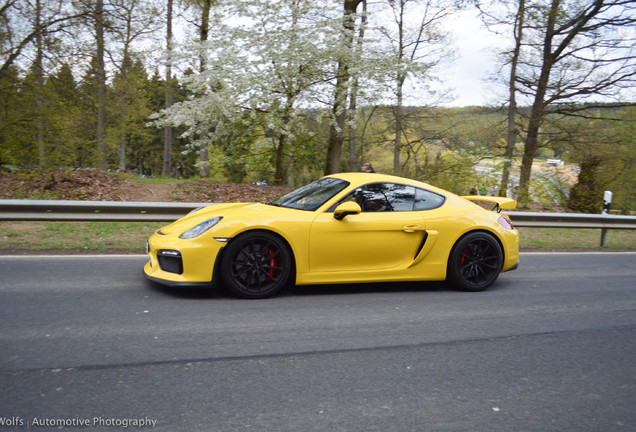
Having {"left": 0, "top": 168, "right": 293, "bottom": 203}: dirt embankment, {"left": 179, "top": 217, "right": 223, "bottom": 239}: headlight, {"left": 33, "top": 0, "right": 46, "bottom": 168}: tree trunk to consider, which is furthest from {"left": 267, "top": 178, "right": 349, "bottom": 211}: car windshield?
{"left": 33, "top": 0, "right": 46, "bottom": 168}: tree trunk

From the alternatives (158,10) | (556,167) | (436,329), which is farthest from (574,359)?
(158,10)

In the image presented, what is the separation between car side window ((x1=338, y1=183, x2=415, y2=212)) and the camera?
542 cm

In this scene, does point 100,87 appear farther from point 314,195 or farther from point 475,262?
point 475,262

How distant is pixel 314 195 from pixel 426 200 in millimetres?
1349

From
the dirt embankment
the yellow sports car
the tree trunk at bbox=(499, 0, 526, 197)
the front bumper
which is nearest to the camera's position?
the front bumper

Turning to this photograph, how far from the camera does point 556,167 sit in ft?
60.3

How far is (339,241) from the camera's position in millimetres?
5109

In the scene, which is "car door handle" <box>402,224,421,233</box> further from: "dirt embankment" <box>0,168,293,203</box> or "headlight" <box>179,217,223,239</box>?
"dirt embankment" <box>0,168,293,203</box>

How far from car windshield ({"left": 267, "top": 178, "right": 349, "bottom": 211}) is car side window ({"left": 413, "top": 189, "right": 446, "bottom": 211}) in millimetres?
887

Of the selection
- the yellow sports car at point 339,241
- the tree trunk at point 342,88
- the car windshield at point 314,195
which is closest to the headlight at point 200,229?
the yellow sports car at point 339,241

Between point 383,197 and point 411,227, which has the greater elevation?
point 383,197

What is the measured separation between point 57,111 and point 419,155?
11954 millimetres

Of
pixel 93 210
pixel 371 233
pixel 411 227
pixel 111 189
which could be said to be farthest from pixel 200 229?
pixel 111 189

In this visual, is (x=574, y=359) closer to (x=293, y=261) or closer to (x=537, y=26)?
(x=293, y=261)
